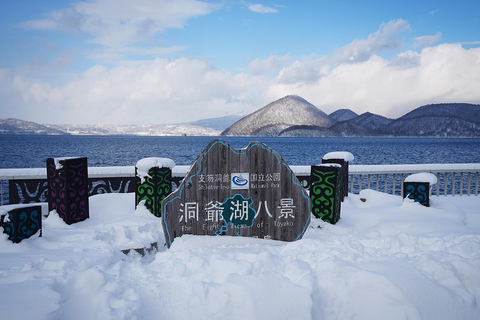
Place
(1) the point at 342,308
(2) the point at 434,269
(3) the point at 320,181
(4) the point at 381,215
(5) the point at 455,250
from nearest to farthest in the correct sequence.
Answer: (1) the point at 342,308 < (2) the point at 434,269 < (5) the point at 455,250 < (3) the point at 320,181 < (4) the point at 381,215

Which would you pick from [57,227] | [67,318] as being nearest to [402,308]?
[67,318]

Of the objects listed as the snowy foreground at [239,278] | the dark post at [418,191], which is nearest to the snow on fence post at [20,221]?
the snowy foreground at [239,278]

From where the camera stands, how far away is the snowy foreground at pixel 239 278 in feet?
8.33

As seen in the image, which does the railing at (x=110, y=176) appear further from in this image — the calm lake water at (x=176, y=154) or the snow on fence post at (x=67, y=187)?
the calm lake water at (x=176, y=154)

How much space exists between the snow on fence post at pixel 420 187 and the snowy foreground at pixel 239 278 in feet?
5.18

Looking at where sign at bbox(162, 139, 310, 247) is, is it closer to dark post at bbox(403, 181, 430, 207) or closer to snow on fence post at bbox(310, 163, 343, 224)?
snow on fence post at bbox(310, 163, 343, 224)

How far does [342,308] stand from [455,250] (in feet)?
6.73

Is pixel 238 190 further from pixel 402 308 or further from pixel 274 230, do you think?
pixel 402 308

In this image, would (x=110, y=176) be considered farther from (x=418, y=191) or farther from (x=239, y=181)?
(x=418, y=191)

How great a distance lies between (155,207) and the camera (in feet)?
18.8

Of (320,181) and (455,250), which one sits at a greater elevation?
(320,181)

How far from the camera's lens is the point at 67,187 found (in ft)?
16.8

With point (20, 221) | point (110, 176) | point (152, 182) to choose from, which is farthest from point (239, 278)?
point (110, 176)

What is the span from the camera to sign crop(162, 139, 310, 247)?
4277 millimetres
